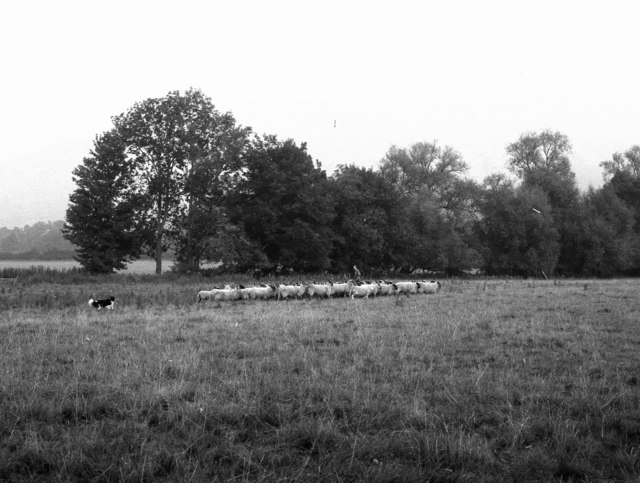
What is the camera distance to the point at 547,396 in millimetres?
7473

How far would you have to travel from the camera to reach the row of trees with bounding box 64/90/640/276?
4650 cm

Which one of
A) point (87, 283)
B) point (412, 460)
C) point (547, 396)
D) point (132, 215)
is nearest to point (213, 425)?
point (412, 460)

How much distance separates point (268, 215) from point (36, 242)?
3187 inches

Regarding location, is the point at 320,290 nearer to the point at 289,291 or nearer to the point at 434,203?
the point at 289,291

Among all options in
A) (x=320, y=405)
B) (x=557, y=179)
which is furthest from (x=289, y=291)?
(x=557, y=179)

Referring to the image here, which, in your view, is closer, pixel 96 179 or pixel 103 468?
pixel 103 468

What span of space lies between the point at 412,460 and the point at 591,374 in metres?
5.02

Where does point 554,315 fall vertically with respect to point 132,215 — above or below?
below

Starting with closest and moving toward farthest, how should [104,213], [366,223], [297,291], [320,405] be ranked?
[320,405]
[297,291]
[104,213]
[366,223]

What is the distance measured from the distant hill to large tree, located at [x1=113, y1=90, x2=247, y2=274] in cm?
3819

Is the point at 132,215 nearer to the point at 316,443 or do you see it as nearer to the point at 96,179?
the point at 96,179

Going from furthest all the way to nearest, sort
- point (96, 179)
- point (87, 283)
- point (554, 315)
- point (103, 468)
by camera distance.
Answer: point (96, 179), point (87, 283), point (554, 315), point (103, 468)

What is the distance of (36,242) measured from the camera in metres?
106

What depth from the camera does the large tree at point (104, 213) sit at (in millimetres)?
45406
